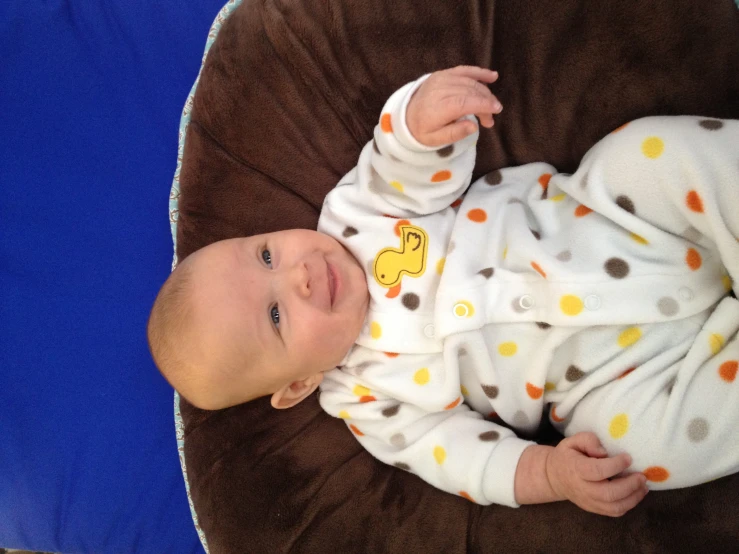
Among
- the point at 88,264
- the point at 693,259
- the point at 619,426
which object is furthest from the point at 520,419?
the point at 88,264

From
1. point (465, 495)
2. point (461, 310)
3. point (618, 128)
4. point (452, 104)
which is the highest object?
point (452, 104)

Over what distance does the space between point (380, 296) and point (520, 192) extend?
13.9 inches

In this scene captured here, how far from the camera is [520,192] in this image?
1181 millimetres

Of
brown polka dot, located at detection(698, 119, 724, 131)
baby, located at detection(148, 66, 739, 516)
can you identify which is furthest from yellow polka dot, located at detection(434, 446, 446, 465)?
brown polka dot, located at detection(698, 119, 724, 131)

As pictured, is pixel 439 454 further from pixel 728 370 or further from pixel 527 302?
pixel 728 370

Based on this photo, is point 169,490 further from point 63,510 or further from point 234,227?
point 234,227

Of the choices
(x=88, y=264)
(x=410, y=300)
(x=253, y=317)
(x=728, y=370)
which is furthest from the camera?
(x=88, y=264)

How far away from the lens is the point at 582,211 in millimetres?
1067

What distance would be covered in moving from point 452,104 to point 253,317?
47 cm

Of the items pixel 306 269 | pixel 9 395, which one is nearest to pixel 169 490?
pixel 9 395

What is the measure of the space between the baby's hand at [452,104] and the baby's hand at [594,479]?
0.53 meters

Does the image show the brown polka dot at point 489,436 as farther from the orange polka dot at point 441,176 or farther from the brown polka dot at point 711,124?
the brown polka dot at point 711,124

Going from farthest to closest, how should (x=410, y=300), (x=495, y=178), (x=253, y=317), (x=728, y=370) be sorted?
(x=495, y=178) < (x=410, y=300) < (x=253, y=317) < (x=728, y=370)

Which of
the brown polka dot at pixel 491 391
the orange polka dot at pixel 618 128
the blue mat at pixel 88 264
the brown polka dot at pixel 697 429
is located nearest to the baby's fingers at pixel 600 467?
the brown polka dot at pixel 697 429
